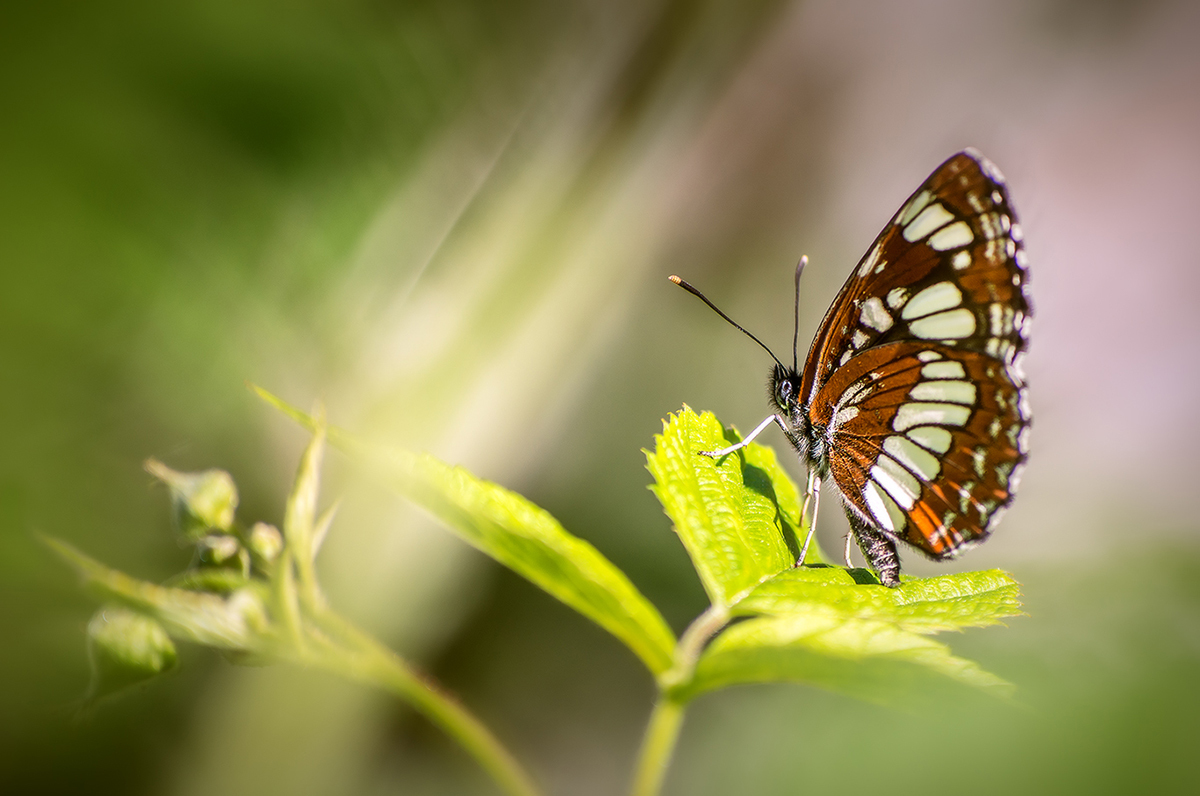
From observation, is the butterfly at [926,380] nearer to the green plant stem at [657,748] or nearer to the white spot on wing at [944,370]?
the white spot on wing at [944,370]

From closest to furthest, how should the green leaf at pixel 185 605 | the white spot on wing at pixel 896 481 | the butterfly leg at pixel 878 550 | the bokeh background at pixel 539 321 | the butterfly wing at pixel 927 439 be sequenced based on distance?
the green leaf at pixel 185 605
the bokeh background at pixel 539 321
the butterfly leg at pixel 878 550
the butterfly wing at pixel 927 439
the white spot on wing at pixel 896 481

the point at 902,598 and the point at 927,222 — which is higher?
the point at 927,222

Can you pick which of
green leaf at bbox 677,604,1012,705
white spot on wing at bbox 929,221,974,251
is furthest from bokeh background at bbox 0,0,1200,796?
white spot on wing at bbox 929,221,974,251

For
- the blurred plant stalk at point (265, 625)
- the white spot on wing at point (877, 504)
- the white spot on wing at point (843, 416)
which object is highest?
the white spot on wing at point (843, 416)

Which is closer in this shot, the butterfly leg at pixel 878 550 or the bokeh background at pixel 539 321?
the bokeh background at pixel 539 321

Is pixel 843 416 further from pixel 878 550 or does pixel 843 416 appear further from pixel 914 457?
pixel 878 550

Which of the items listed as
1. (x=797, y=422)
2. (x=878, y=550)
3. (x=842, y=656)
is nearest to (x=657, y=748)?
(x=842, y=656)

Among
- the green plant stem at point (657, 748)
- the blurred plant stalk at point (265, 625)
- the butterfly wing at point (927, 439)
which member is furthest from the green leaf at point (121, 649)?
the butterfly wing at point (927, 439)
